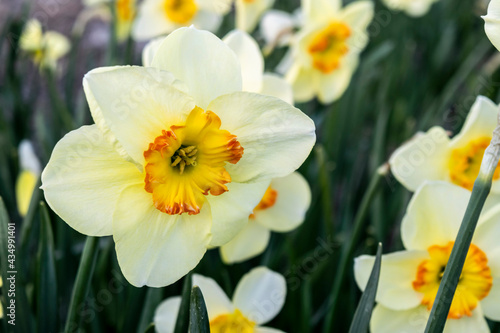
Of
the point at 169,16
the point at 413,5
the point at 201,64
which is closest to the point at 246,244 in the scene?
the point at 201,64

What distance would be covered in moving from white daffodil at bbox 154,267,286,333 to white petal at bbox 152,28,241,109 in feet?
1.62

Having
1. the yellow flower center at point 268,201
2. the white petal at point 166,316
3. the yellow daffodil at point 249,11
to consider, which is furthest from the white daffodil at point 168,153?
the yellow daffodil at point 249,11

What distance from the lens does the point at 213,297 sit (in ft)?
4.06

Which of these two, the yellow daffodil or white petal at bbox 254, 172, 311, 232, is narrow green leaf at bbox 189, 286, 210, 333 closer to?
white petal at bbox 254, 172, 311, 232

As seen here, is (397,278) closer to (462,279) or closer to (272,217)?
(462,279)

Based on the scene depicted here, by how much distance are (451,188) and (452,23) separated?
2820 millimetres

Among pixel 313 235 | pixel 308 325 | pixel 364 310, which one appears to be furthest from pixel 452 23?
pixel 364 310

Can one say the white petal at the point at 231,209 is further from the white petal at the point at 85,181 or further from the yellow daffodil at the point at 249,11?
the yellow daffodil at the point at 249,11

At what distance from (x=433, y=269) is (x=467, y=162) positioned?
0.34 m

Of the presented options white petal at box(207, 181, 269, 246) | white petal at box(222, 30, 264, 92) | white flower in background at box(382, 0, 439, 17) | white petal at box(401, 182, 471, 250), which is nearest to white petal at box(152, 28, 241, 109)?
white petal at box(207, 181, 269, 246)

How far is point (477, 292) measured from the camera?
3.75 ft

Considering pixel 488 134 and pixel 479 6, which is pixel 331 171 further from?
pixel 479 6

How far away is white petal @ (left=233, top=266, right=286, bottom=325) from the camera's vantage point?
1284 millimetres

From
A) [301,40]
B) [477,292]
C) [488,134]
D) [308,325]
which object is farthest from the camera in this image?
[301,40]
